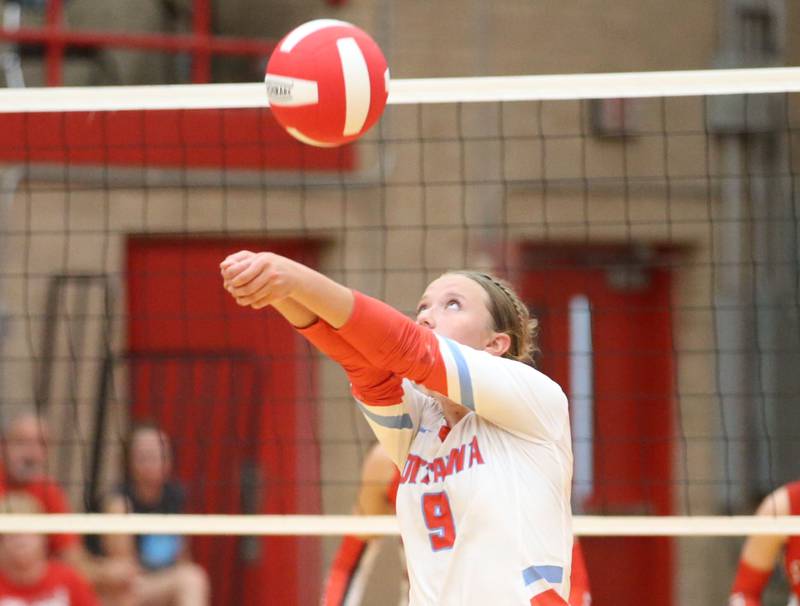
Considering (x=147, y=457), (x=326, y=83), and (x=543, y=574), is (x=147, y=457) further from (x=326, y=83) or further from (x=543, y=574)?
(x=543, y=574)

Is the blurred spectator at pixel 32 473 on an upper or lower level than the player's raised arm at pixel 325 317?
lower

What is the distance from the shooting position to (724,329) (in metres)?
9.53

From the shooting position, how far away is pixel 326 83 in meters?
3.79

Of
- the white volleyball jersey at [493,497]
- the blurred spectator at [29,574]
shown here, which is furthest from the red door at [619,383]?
the white volleyball jersey at [493,497]

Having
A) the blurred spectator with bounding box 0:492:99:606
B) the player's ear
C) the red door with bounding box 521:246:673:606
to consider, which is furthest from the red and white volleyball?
the red door with bounding box 521:246:673:606

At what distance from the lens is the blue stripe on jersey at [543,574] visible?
10.8ft

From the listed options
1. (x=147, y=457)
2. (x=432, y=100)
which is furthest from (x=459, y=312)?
(x=147, y=457)

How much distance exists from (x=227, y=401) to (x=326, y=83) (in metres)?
5.31

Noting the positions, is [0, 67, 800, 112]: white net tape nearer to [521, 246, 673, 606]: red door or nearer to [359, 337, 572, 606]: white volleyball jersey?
[359, 337, 572, 606]: white volleyball jersey

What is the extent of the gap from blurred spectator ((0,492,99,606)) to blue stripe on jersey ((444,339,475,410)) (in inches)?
164

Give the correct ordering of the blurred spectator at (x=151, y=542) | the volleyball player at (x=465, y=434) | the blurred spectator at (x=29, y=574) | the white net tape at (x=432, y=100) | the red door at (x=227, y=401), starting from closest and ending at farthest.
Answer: the volleyball player at (x=465, y=434) → the white net tape at (x=432, y=100) → the blurred spectator at (x=29, y=574) → the blurred spectator at (x=151, y=542) → the red door at (x=227, y=401)

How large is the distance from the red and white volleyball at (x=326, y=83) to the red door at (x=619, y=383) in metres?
5.74

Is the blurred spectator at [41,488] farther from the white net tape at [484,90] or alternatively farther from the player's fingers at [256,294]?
the player's fingers at [256,294]

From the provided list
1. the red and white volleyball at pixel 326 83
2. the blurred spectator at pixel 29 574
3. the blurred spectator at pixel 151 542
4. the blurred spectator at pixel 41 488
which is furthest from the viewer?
the blurred spectator at pixel 151 542
